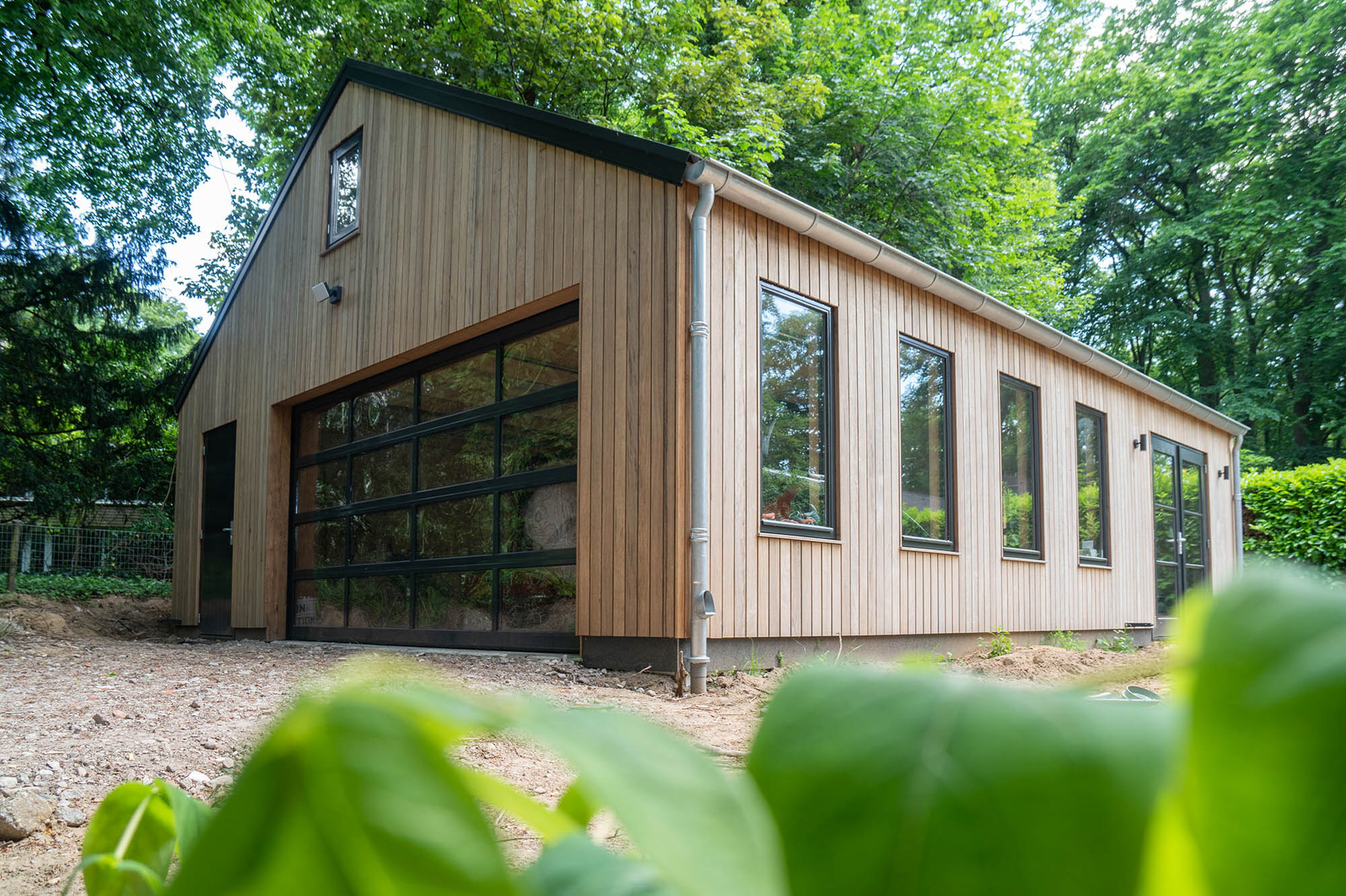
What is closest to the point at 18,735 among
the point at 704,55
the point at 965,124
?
the point at 704,55

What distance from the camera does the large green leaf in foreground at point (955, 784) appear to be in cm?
12

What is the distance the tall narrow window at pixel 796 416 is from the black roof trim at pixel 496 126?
106 centimetres

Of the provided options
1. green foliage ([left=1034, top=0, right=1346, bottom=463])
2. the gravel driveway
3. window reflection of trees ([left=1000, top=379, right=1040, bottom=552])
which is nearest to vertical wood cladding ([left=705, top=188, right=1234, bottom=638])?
window reflection of trees ([left=1000, top=379, right=1040, bottom=552])

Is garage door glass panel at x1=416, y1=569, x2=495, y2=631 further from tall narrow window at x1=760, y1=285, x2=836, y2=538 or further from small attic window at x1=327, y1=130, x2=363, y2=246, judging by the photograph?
small attic window at x1=327, y1=130, x2=363, y2=246

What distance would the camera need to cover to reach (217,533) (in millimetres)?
9656

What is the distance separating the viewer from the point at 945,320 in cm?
705

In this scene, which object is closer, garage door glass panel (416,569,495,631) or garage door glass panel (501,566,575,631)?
garage door glass panel (501,566,575,631)

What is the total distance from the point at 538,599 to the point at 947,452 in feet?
10.8

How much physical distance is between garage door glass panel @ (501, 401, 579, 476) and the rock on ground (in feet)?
12.7

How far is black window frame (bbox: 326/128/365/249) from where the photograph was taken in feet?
26.9

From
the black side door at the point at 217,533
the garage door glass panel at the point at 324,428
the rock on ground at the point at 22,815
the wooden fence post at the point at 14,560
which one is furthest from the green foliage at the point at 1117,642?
the wooden fence post at the point at 14,560

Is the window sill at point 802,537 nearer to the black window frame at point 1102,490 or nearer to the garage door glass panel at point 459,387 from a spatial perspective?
the garage door glass panel at point 459,387

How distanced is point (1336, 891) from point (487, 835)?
121 millimetres

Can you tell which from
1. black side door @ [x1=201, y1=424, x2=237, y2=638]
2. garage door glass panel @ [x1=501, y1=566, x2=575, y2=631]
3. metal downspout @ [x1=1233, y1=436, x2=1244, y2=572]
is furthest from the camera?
metal downspout @ [x1=1233, y1=436, x2=1244, y2=572]
